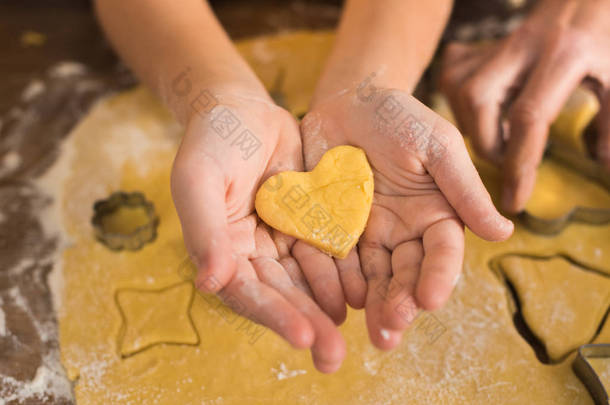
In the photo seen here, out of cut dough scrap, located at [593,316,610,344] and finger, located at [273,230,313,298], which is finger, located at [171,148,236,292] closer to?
finger, located at [273,230,313,298]

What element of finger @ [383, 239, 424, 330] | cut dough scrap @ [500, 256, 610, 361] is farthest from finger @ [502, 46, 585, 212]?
finger @ [383, 239, 424, 330]

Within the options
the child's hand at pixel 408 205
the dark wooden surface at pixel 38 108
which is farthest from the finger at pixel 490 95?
the dark wooden surface at pixel 38 108

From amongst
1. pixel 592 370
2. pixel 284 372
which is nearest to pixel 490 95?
pixel 592 370

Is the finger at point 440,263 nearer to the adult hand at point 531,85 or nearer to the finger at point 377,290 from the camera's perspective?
the finger at point 377,290

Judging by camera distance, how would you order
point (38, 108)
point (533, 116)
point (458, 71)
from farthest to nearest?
point (38, 108), point (458, 71), point (533, 116)

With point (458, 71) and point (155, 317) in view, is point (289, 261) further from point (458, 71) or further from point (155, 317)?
point (458, 71)

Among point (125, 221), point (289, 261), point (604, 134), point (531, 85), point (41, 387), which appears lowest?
point (41, 387)
